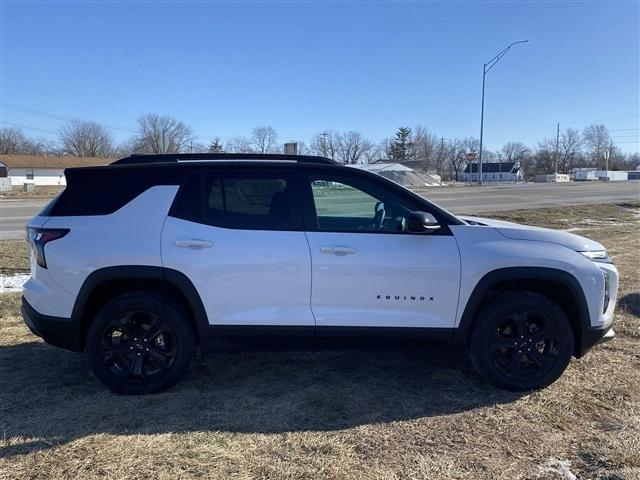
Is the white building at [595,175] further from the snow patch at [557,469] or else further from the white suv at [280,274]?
the snow patch at [557,469]

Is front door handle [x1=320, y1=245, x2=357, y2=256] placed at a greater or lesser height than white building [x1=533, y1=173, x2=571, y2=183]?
lesser

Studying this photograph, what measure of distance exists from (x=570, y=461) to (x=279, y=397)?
201cm

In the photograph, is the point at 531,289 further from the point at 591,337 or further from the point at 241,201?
the point at 241,201

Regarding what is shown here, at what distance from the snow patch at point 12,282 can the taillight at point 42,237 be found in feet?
12.7

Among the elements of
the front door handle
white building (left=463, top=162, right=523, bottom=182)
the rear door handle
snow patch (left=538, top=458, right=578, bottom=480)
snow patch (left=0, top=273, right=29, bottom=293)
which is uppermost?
white building (left=463, top=162, right=523, bottom=182)

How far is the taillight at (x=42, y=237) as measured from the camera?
3.82 metres

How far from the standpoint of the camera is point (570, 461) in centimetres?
305

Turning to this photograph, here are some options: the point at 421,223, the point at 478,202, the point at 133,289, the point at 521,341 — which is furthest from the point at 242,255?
the point at 478,202

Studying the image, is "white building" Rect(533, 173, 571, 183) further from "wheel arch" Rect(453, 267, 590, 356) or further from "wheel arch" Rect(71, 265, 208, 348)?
"wheel arch" Rect(71, 265, 208, 348)

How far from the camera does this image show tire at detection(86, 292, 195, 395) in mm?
3846

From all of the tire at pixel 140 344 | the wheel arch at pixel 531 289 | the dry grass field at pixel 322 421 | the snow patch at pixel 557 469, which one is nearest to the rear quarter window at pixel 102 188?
the tire at pixel 140 344

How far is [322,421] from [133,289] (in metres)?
1.76

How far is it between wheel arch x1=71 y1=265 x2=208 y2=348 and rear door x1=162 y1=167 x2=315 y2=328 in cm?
7

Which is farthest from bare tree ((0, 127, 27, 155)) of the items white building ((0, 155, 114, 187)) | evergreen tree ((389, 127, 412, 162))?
evergreen tree ((389, 127, 412, 162))
